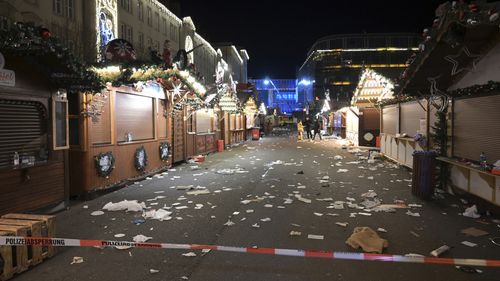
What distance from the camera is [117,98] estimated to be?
37.4 feet

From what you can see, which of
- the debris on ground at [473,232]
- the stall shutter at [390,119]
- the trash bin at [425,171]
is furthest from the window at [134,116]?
the stall shutter at [390,119]

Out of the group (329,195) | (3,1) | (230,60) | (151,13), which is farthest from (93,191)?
(230,60)

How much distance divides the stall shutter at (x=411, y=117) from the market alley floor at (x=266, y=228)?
2.31 meters

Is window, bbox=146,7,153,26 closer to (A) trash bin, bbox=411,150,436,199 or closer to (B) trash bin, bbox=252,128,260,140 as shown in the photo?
(B) trash bin, bbox=252,128,260,140

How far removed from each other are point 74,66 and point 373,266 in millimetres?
6614

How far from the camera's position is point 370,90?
2377cm

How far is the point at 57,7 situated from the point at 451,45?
17.4m

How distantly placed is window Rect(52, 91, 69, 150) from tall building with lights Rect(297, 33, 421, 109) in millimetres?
101746

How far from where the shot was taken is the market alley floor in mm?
4754

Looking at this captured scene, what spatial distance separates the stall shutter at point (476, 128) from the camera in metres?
7.59

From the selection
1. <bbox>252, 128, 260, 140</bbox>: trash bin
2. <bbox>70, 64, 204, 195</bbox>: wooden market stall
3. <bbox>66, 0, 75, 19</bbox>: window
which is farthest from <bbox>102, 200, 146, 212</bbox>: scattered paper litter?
<bbox>252, 128, 260, 140</bbox>: trash bin

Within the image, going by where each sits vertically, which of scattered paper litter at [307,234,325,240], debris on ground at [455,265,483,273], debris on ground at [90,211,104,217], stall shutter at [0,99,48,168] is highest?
stall shutter at [0,99,48,168]

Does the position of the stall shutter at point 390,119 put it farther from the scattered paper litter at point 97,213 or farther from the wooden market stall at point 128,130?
the scattered paper litter at point 97,213

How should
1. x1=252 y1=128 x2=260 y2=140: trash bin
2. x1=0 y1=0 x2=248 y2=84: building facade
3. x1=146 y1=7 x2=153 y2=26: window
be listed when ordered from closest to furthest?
1. x1=0 y1=0 x2=248 y2=84: building facade
2. x1=146 y1=7 x2=153 y2=26: window
3. x1=252 y1=128 x2=260 y2=140: trash bin
